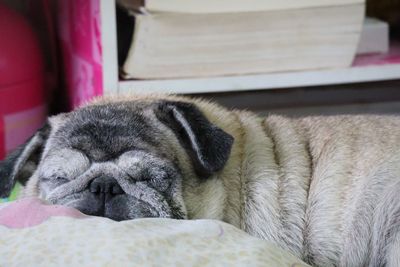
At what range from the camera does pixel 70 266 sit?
0.61 m

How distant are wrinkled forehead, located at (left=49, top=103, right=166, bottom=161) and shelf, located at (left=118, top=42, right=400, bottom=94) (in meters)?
0.18

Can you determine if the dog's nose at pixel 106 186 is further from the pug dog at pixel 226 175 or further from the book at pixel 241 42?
the book at pixel 241 42

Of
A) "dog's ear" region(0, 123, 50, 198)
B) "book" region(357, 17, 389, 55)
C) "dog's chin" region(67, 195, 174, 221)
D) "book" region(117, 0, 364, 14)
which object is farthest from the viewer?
"book" region(357, 17, 389, 55)

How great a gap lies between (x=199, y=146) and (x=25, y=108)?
573mm

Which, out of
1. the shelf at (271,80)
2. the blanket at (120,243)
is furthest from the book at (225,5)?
the blanket at (120,243)

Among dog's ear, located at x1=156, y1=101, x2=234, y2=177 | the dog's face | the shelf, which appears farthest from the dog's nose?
the shelf

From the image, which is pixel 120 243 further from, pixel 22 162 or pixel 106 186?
pixel 22 162

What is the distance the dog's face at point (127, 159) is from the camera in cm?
88

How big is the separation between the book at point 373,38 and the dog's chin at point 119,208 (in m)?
0.60

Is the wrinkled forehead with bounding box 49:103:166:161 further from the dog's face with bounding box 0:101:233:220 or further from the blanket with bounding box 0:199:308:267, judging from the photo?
the blanket with bounding box 0:199:308:267

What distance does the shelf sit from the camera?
3.83 feet

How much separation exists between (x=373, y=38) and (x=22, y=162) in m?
0.70

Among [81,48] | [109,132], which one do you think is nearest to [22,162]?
[109,132]

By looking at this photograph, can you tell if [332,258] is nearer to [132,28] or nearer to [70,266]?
[70,266]
